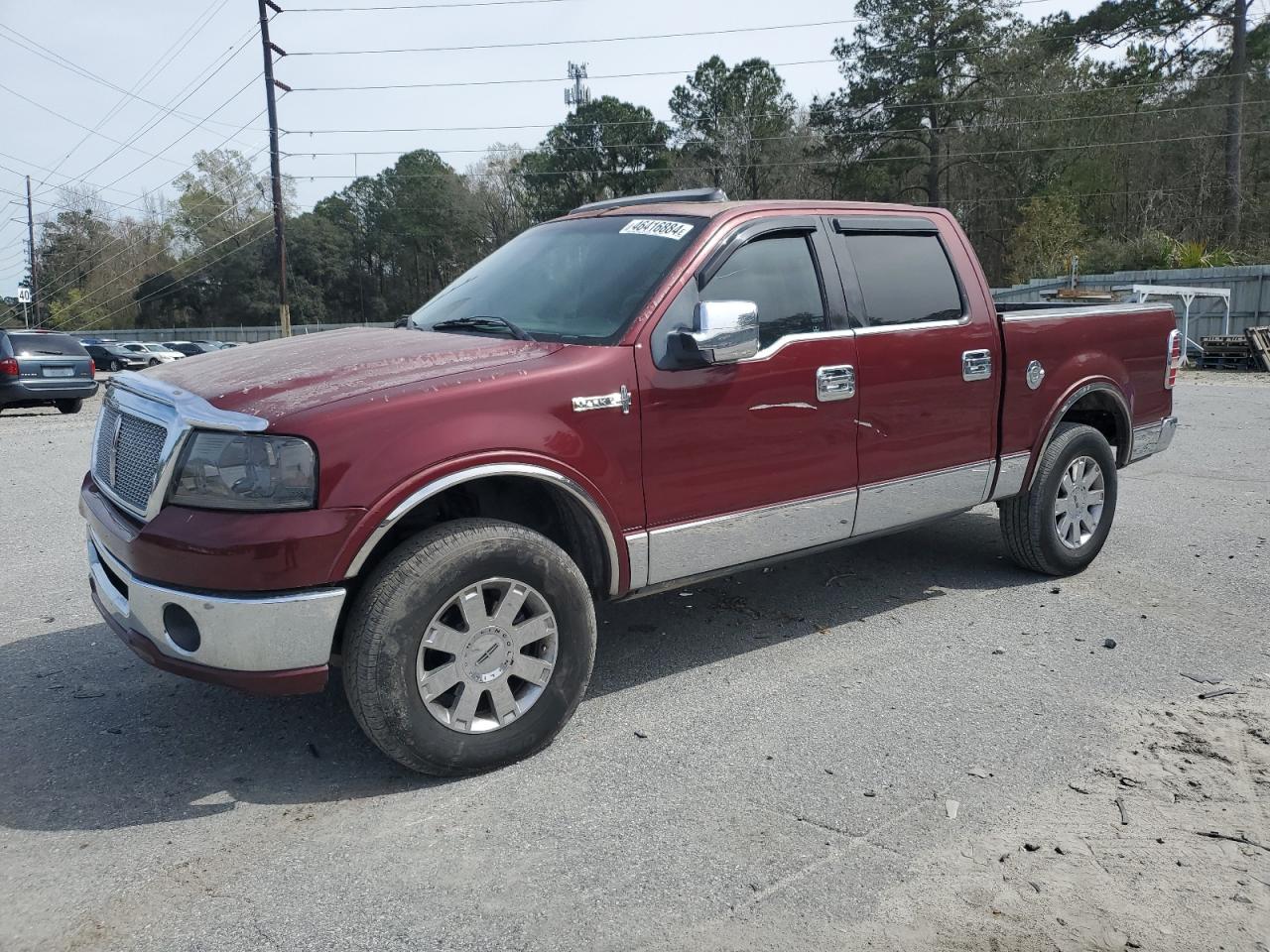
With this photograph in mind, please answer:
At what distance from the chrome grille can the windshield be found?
1.35 meters

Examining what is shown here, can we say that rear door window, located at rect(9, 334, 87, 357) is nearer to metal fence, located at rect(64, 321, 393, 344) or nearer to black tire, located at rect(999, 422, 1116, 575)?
black tire, located at rect(999, 422, 1116, 575)

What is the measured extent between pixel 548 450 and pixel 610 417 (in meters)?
0.32

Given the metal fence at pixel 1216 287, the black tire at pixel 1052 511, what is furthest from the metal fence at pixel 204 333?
the black tire at pixel 1052 511

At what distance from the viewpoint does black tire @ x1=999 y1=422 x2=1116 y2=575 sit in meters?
5.61

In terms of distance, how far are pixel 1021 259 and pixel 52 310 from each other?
74.7m

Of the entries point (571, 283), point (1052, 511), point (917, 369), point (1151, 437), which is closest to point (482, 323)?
point (571, 283)

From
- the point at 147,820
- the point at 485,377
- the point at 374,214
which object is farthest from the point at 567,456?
the point at 374,214

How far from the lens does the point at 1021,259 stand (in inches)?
1618

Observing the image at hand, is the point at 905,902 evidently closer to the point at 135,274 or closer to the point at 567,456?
the point at 567,456

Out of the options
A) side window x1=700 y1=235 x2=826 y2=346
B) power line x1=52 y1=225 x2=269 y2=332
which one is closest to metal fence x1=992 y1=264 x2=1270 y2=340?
side window x1=700 y1=235 x2=826 y2=346

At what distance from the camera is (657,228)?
4.43 metres

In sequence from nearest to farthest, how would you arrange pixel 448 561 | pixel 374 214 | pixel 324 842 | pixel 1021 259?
1. pixel 324 842
2. pixel 448 561
3. pixel 1021 259
4. pixel 374 214

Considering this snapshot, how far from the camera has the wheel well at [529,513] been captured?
3750 millimetres

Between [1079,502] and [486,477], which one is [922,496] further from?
[486,477]
